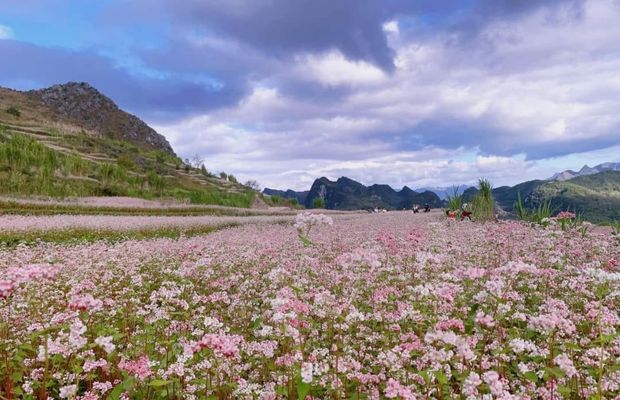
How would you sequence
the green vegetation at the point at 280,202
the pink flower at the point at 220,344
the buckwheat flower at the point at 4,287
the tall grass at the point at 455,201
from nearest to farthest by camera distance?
the pink flower at the point at 220,344 < the buckwheat flower at the point at 4,287 < the tall grass at the point at 455,201 < the green vegetation at the point at 280,202

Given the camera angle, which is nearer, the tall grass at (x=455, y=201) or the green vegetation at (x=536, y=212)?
the green vegetation at (x=536, y=212)

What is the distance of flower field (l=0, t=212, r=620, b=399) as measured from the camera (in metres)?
3.74

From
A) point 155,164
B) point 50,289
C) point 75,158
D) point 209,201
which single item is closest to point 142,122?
point 155,164

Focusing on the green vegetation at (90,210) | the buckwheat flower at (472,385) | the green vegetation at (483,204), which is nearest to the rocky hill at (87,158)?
the green vegetation at (90,210)

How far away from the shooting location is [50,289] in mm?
8594

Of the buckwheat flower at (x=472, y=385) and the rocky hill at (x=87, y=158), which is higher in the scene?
the rocky hill at (x=87, y=158)

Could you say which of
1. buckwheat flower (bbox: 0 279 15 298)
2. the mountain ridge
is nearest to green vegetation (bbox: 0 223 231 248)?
buckwheat flower (bbox: 0 279 15 298)

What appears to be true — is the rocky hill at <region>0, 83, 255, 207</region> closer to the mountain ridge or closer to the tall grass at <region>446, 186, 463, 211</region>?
the mountain ridge

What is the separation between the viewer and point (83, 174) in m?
48.9

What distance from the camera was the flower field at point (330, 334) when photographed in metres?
3.74

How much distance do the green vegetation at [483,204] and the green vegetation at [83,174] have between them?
30.1 metres

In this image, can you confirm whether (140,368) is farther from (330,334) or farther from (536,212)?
(536,212)

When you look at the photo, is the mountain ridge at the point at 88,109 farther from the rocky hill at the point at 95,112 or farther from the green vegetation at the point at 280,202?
the green vegetation at the point at 280,202

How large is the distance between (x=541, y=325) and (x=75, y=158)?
179 feet
